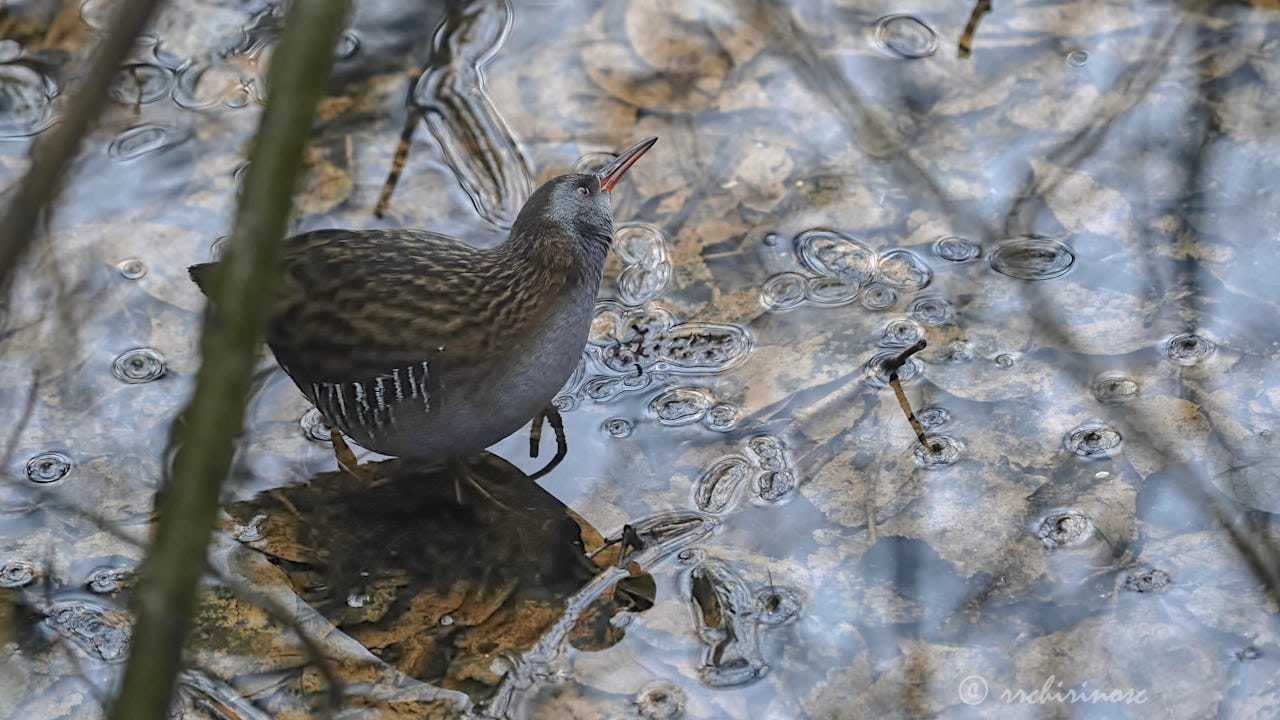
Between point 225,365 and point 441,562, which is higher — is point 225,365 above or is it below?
above

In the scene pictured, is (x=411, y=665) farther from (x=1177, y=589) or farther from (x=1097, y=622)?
(x=1177, y=589)

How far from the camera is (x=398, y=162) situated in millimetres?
5547

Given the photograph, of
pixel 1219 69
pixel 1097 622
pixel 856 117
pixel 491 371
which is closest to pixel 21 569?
pixel 491 371

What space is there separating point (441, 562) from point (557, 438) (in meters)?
0.62

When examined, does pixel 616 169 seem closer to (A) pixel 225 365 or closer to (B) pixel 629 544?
(B) pixel 629 544

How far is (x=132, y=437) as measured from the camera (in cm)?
454

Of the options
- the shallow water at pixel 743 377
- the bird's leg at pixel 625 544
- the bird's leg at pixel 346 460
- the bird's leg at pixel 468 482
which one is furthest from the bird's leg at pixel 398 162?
the bird's leg at pixel 625 544

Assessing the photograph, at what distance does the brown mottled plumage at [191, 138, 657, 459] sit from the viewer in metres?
3.96

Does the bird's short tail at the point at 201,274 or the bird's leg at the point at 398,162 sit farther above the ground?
the bird's short tail at the point at 201,274

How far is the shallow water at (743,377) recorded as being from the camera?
374 cm

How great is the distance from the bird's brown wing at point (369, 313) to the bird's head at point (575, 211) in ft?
1.00

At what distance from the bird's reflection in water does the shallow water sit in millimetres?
→ 14

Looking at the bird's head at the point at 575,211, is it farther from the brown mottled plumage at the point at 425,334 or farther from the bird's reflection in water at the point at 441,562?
the bird's reflection in water at the point at 441,562

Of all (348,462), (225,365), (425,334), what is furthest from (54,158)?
(348,462)
